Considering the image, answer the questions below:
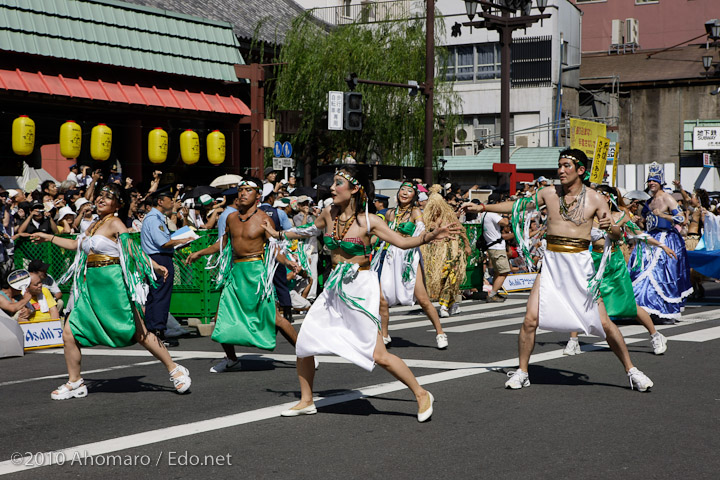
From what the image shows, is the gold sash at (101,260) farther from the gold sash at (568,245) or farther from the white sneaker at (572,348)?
the white sneaker at (572,348)

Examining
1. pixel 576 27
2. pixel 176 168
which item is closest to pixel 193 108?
pixel 176 168

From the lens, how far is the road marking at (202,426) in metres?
5.75

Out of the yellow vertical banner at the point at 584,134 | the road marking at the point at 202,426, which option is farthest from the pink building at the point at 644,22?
the road marking at the point at 202,426

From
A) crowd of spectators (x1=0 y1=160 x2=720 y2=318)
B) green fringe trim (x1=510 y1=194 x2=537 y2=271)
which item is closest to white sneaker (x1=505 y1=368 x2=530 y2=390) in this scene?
green fringe trim (x1=510 y1=194 x2=537 y2=271)

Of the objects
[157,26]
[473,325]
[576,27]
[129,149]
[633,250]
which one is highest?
[576,27]

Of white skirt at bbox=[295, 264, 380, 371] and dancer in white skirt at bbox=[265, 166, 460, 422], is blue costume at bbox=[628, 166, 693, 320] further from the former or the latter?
white skirt at bbox=[295, 264, 380, 371]

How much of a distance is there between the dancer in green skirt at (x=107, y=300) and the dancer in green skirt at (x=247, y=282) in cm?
100

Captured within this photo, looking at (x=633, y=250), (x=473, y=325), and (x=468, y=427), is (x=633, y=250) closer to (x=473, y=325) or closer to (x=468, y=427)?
(x=473, y=325)

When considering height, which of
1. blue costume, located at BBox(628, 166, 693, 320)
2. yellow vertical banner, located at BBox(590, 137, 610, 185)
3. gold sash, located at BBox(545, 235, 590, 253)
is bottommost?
blue costume, located at BBox(628, 166, 693, 320)

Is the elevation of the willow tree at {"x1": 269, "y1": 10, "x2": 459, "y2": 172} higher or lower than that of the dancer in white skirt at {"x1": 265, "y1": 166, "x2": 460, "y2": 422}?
higher

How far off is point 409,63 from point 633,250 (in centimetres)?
2025

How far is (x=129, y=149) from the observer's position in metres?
23.4

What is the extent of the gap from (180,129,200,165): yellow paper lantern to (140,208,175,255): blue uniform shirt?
12374 millimetres

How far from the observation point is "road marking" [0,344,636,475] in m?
5.75
